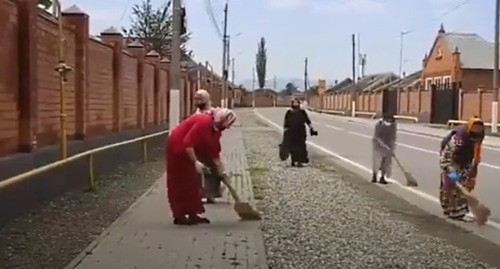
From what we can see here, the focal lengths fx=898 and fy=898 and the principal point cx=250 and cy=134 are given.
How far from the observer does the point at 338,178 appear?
695 inches

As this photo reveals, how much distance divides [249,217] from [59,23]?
5.04m

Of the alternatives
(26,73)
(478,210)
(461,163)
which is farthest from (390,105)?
(26,73)

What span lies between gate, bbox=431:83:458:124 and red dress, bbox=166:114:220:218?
162ft

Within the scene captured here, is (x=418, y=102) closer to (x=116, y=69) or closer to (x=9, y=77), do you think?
(x=116, y=69)

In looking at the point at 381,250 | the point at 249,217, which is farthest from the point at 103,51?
the point at 381,250

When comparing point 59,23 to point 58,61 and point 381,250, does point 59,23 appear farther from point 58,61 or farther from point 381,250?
point 381,250

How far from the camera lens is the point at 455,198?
1188cm

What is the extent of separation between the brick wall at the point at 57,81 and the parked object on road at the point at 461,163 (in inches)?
216

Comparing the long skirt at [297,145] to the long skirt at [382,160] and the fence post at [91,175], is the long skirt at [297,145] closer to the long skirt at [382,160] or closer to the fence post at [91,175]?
the long skirt at [382,160]

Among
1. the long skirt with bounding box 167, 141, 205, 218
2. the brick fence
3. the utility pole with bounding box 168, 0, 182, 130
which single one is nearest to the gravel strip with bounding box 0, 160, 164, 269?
the long skirt with bounding box 167, 141, 205, 218

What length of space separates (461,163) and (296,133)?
8885mm

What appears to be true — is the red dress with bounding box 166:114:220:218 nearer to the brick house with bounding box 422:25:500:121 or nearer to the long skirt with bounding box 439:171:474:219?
the long skirt with bounding box 439:171:474:219

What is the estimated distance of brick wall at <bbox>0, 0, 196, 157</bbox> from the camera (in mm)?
11289

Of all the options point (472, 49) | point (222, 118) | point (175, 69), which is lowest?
point (222, 118)
